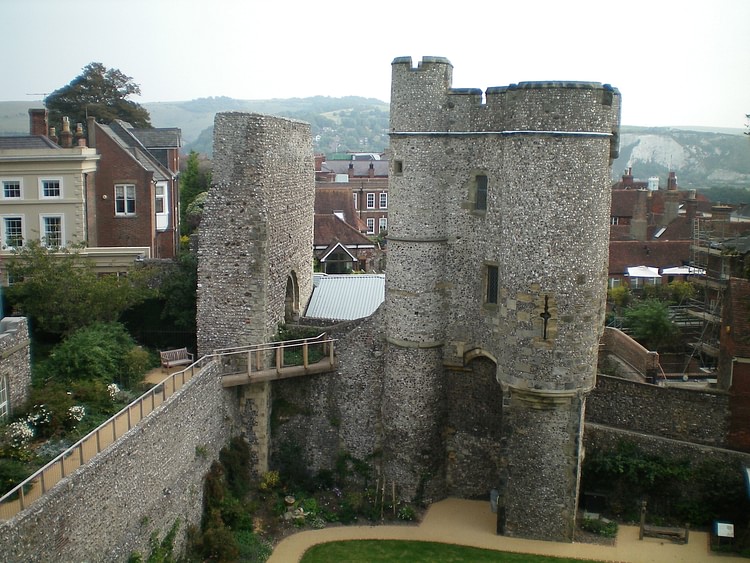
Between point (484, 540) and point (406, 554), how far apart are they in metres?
2.01

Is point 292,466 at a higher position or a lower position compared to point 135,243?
lower

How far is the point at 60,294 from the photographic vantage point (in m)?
22.3

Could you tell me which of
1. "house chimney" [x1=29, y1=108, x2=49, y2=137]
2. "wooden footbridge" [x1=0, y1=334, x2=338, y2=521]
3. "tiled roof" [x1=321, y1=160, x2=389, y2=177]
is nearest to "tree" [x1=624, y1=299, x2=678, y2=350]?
"wooden footbridge" [x1=0, y1=334, x2=338, y2=521]

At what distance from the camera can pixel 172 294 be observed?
81.8 ft

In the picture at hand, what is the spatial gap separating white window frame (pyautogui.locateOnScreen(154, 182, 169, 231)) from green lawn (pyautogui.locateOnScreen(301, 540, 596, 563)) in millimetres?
19287

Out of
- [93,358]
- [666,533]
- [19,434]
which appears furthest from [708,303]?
[19,434]

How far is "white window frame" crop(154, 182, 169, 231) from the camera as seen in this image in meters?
35.1

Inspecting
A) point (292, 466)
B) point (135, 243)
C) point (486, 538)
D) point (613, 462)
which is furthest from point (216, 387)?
point (135, 243)

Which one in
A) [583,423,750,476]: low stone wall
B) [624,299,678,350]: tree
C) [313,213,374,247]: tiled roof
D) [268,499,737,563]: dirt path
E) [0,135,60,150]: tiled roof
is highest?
[0,135,60,150]: tiled roof

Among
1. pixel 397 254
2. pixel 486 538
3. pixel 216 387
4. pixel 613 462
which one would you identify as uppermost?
pixel 397 254

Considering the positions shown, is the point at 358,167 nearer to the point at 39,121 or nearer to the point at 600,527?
the point at 39,121

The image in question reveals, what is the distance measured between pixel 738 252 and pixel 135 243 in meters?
22.5

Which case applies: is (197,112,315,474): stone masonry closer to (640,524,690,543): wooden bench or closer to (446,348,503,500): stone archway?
(446,348,503,500): stone archway

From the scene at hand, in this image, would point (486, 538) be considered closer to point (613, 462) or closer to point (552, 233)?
point (613, 462)
